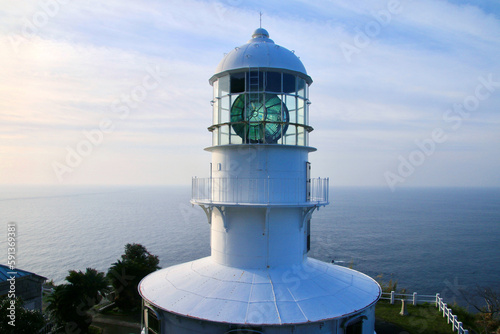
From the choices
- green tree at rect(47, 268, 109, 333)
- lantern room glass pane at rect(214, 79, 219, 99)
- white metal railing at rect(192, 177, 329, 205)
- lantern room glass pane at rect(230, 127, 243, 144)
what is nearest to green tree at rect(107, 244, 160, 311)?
green tree at rect(47, 268, 109, 333)

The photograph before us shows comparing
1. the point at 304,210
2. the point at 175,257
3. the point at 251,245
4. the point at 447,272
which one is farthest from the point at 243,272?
the point at 447,272

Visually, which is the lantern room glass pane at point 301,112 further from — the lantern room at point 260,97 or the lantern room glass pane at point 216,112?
the lantern room glass pane at point 216,112

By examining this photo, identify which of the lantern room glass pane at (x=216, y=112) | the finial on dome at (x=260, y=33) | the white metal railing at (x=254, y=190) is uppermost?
the finial on dome at (x=260, y=33)

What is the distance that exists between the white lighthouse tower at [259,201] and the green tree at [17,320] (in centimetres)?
402

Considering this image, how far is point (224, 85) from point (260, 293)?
247 inches

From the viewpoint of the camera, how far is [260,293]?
8367 mm

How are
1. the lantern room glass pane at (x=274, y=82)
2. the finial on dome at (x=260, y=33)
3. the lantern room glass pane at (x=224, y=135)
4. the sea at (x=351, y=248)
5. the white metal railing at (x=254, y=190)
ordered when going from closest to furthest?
1. the white metal railing at (x=254, y=190)
2. the lantern room glass pane at (x=274, y=82)
3. the lantern room glass pane at (x=224, y=135)
4. the finial on dome at (x=260, y=33)
5. the sea at (x=351, y=248)

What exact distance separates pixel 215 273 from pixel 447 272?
135 ft

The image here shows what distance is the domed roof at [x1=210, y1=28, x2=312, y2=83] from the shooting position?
30.3 ft

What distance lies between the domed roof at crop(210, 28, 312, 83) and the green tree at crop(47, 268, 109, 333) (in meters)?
11.5

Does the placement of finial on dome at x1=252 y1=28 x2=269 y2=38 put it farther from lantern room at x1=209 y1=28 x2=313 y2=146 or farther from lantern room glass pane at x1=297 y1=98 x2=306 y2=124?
lantern room glass pane at x1=297 y1=98 x2=306 y2=124

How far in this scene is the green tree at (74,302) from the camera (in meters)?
13.4

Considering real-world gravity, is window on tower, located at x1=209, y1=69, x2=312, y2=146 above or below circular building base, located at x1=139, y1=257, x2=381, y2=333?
above

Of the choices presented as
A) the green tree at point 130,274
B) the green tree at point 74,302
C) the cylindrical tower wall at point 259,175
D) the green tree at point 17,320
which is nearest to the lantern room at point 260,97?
the cylindrical tower wall at point 259,175
